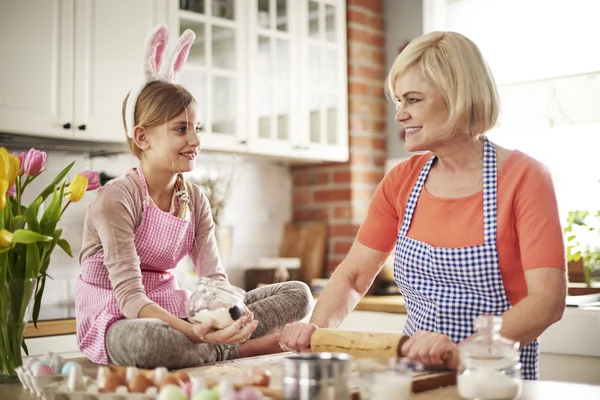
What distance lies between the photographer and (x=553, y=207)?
163 cm

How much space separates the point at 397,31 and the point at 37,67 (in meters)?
2.10

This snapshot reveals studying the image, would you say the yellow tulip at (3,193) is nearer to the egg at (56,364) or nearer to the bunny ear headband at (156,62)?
the egg at (56,364)

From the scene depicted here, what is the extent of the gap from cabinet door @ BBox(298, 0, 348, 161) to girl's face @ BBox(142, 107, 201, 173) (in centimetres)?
190

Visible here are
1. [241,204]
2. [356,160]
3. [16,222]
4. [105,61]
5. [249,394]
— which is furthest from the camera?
[356,160]

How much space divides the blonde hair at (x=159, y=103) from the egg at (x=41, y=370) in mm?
804

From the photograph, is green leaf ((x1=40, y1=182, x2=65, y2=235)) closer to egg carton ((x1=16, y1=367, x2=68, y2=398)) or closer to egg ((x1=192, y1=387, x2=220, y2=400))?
egg carton ((x1=16, y1=367, x2=68, y2=398))

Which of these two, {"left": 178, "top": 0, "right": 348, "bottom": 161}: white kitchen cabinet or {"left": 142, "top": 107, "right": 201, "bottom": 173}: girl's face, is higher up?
{"left": 178, "top": 0, "right": 348, "bottom": 161}: white kitchen cabinet

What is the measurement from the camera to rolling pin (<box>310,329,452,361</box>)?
4.51 feet

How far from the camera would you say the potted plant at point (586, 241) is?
307cm

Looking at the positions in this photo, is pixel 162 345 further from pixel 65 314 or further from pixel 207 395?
pixel 65 314

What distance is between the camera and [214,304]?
1503 millimetres

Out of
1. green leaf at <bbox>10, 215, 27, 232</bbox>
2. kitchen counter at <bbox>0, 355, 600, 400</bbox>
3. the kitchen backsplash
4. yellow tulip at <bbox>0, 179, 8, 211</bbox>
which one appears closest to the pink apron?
kitchen counter at <bbox>0, 355, 600, 400</bbox>

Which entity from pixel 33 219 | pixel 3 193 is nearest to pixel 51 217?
pixel 33 219

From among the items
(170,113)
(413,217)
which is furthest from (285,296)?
(170,113)
